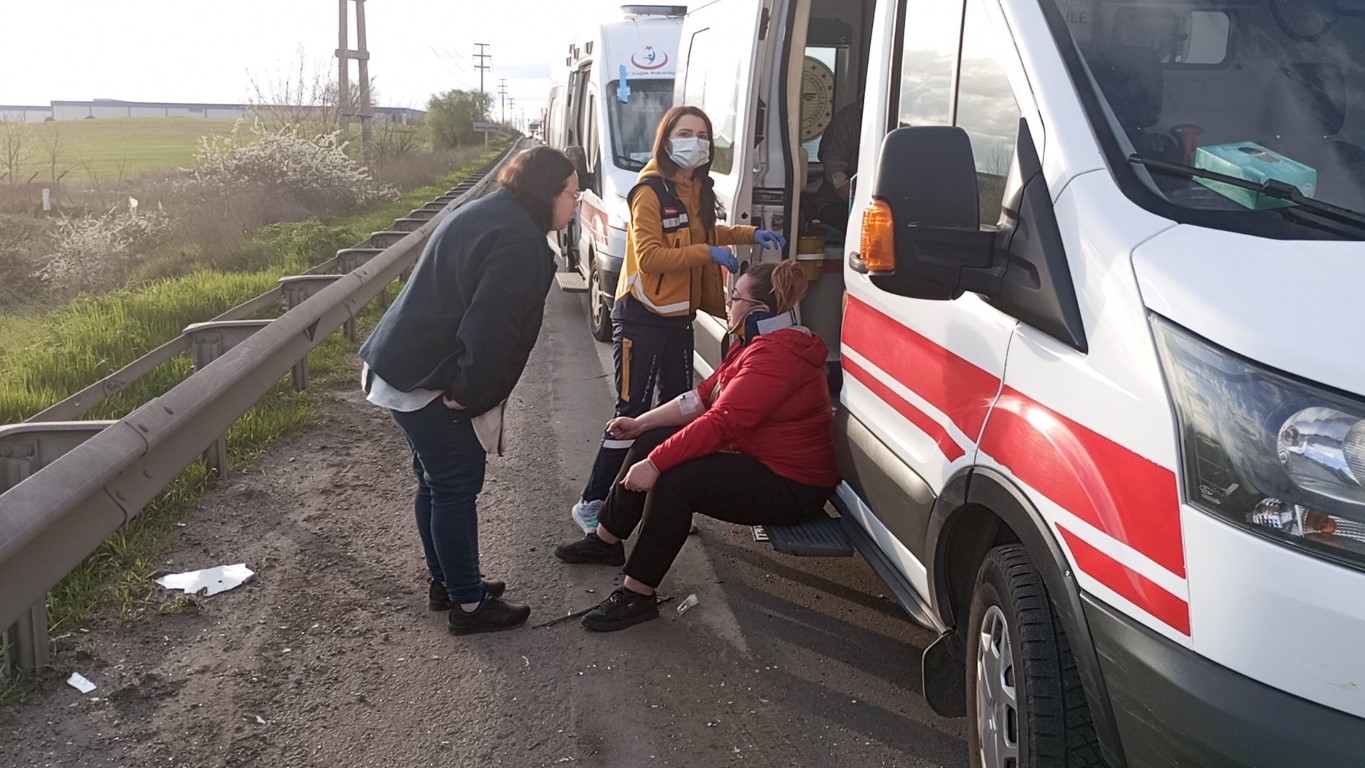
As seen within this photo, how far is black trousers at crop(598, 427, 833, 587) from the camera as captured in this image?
4.27 m

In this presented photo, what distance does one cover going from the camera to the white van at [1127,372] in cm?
196

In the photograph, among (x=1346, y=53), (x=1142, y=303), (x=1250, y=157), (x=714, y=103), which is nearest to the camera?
(x=1142, y=303)

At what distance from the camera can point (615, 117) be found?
10.7 metres

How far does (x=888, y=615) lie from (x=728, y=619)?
0.61 m

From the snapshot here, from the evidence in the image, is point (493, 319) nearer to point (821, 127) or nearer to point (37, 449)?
point (37, 449)

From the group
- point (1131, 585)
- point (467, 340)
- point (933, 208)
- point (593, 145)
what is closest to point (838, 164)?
point (467, 340)

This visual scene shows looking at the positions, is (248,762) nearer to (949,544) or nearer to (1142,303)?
(949,544)

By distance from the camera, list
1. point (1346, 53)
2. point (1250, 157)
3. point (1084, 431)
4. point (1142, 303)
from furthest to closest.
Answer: point (1346, 53)
point (1250, 157)
point (1084, 431)
point (1142, 303)

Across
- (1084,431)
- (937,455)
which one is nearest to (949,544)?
(937,455)

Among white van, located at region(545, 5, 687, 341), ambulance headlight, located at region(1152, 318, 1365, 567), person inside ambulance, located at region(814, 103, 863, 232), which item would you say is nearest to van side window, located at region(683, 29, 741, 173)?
person inside ambulance, located at region(814, 103, 863, 232)

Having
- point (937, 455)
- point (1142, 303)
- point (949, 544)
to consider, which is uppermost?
point (1142, 303)

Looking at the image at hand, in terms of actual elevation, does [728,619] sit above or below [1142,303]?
below

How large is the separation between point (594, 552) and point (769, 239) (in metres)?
1.55

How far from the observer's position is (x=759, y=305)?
14.6 feet
